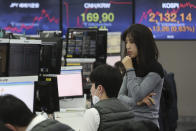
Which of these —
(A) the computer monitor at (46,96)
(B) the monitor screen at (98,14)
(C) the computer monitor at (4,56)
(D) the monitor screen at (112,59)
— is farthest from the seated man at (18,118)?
(B) the monitor screen at (98,14)

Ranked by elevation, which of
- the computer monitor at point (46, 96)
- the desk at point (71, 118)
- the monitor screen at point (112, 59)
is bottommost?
the desk at point (71, 118)

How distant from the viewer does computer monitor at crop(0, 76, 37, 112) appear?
7.01 feet

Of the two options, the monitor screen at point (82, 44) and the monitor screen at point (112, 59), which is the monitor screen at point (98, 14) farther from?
the monitor screen at point (82, 44)

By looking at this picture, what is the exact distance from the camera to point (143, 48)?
2158 mm

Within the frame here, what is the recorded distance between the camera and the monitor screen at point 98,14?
6.23 meters

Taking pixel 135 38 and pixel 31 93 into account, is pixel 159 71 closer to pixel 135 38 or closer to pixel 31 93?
pixel 135 38

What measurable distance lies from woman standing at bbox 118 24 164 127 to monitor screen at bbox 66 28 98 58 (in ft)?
5.36

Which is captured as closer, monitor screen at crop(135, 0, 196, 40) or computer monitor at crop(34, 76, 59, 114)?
computer monitor at crop(34, 76, 59, 114)

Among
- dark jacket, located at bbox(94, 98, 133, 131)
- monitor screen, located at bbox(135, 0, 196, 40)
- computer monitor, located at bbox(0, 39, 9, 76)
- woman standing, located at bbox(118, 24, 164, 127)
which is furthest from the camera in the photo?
monitor screen, located at bbox(135, 0, 196, 40)

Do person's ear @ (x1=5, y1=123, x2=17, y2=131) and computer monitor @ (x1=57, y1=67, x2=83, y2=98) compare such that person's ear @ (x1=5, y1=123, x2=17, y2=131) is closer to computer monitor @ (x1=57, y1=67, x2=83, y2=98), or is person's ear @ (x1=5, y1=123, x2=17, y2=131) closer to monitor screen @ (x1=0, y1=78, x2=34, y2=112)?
monitor screen @ (x1=0, y1=78, x2=34, y2=112)

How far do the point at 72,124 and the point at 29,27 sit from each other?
4033 mm

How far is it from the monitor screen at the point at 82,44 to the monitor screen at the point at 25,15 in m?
2.57

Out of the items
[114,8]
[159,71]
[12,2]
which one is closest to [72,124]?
[159,71]

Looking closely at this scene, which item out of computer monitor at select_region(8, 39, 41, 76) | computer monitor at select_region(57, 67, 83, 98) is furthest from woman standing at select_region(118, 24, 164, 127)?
computer monitor at select_region(57, 67, 83, 98)
